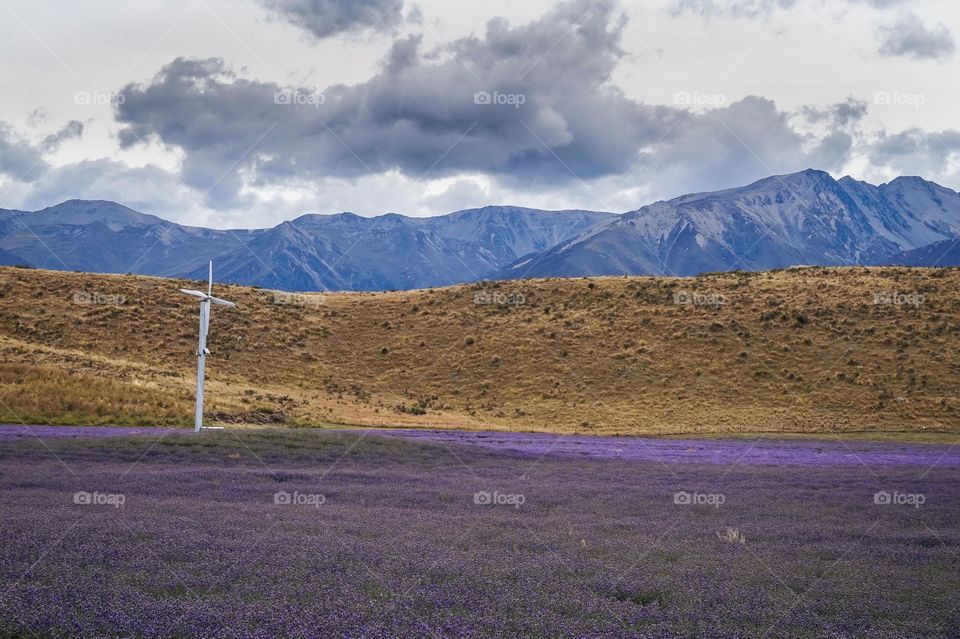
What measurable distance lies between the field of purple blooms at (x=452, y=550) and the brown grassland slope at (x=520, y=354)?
994 inches

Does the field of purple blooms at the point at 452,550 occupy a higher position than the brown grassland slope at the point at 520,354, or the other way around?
the brown grassland slope at the point at 520,354

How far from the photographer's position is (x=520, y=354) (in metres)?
73.1

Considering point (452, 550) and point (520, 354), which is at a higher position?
point (520, 354)

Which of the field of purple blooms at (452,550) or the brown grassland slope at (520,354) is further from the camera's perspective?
the brown grassland slope at (520,354)

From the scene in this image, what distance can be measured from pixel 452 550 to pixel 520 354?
61209 mm

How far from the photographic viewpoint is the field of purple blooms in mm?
8211

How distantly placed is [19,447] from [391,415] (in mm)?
31287

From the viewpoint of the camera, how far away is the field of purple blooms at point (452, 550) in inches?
323

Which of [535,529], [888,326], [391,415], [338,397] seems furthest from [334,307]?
[535,529]

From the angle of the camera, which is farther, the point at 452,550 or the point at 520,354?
the point at 520,354

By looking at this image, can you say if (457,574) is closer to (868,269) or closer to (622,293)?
(622,293)

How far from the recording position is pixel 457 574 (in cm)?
1041

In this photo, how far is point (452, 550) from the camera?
473 inches

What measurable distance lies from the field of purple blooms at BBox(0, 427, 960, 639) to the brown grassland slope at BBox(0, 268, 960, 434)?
994 inches
